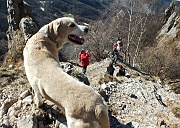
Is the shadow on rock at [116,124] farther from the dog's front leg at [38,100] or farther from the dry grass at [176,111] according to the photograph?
the dry grass at [176,111]

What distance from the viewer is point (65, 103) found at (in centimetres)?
541

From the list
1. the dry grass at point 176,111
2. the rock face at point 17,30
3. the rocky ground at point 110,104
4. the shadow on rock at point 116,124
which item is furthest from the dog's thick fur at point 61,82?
the dry grass at point 176,111

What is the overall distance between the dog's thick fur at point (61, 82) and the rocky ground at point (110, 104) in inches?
21.2

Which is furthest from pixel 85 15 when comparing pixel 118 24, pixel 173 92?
pixel 173 92

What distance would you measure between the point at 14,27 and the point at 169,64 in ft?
57.7

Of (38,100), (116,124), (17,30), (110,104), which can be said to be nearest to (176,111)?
(110,104)

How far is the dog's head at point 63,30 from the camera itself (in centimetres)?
657

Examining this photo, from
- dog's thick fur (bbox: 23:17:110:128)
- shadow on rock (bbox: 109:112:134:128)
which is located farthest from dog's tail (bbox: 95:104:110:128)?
shadow on rock (bbox: 109:112:134:128)

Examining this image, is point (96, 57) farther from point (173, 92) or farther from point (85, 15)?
point (85, 15)

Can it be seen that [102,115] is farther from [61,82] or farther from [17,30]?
[17,30]

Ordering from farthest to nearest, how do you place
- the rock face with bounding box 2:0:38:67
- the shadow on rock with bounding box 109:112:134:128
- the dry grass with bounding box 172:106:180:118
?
the rock face with bounding box 2:0:38:67 → the dry grass with bounding box 172:106:180:118 → the shadow on rock with bounding box 109:112:134:128

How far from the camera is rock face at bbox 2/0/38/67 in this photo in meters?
13.6

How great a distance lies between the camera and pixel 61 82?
18.4 ft

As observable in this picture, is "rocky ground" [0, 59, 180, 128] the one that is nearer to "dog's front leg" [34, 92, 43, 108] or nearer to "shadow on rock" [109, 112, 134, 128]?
"shadow on rock" [109, 112, 134, 128]
